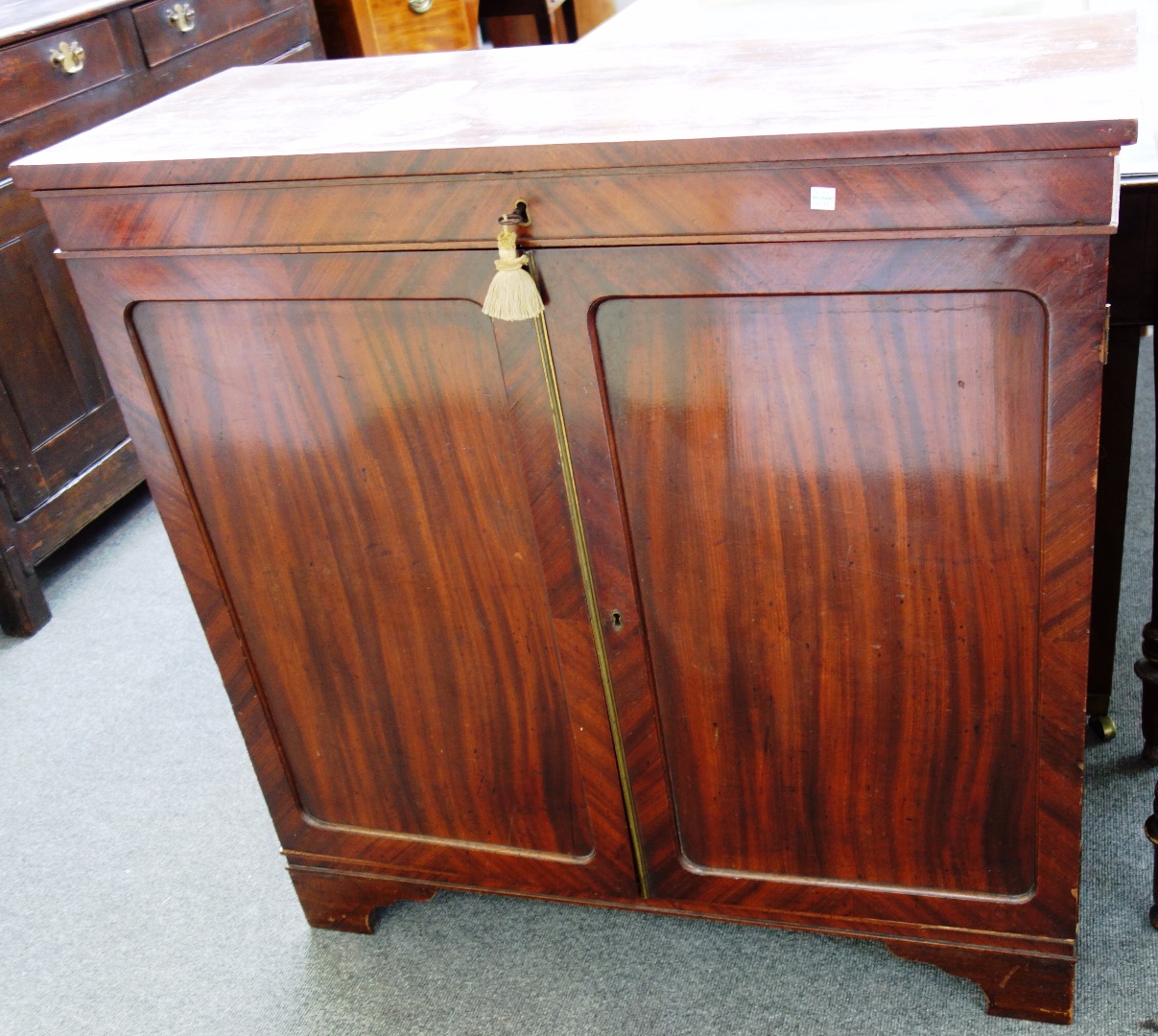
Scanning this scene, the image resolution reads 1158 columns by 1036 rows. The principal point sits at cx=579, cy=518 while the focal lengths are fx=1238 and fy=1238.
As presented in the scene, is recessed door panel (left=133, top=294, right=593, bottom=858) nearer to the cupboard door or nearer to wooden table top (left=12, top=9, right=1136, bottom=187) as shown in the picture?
the cupboard door

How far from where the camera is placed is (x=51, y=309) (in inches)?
78.3

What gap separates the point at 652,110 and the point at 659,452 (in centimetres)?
26

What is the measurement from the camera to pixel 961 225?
81 cm

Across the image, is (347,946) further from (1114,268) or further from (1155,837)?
(1114,268)

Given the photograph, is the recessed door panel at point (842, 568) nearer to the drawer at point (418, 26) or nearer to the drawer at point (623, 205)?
the drawer at point (623, 205)

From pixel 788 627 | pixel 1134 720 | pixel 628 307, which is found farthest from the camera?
pixel 1134 720

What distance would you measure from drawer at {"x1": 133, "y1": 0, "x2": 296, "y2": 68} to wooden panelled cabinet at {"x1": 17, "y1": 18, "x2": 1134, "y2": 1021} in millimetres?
1056

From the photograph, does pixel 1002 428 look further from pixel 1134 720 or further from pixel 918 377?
pixel 1134 720

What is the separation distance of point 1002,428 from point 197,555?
0.72 meters

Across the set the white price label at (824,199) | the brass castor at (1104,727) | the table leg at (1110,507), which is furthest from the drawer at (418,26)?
the white price label at (824,199)

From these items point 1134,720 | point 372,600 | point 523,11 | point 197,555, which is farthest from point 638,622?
point 523,11

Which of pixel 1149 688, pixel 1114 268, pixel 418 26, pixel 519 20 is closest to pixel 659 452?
pixel 1114 268

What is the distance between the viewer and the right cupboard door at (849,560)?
0.86 metres

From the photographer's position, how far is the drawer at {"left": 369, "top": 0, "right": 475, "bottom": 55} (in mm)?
2814
